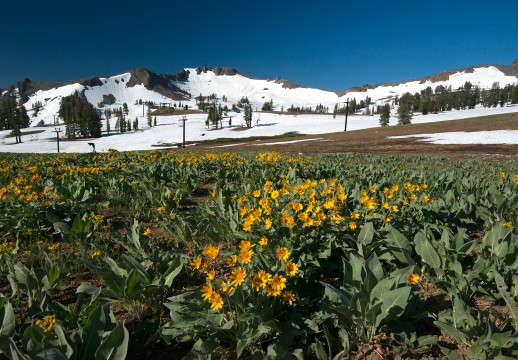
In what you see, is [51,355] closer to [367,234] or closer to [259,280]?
[259,280]

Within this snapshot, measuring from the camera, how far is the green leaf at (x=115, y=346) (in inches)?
67.9

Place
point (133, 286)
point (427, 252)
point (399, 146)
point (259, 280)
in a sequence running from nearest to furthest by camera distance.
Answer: point (259, 280) → point (133, 286) → point (427, 252) → point (399, 146)

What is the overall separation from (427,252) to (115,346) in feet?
9.53

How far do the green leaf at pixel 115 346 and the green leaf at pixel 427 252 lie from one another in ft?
9.19

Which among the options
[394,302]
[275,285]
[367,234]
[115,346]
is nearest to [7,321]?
[115,346]

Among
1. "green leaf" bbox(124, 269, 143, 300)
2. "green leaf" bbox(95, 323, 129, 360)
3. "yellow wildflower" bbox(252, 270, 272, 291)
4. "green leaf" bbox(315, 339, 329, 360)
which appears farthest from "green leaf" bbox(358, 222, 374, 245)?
"green leaf" bbox(95, 323, 129, 360)

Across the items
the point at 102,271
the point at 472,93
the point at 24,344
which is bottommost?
the point at 24,344

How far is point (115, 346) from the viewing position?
176 centimetres

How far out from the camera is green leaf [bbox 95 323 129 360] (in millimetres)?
1725

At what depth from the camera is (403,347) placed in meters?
2.03

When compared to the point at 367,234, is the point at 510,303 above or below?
below

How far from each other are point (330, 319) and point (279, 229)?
1.15m

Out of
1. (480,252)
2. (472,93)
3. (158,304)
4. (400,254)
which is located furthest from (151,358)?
(472,93)

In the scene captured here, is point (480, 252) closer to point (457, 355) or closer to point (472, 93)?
point (457, 355)
